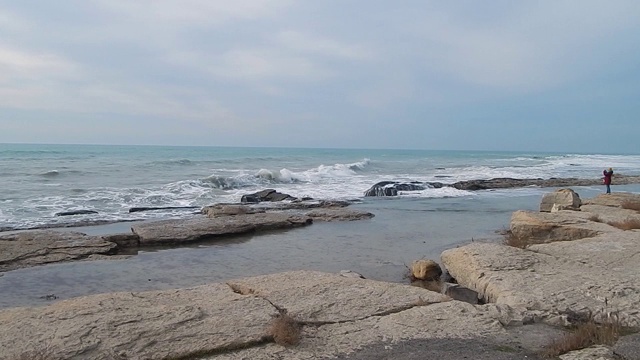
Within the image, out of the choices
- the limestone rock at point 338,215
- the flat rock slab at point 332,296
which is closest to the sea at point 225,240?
the limestone rock at point 338,215

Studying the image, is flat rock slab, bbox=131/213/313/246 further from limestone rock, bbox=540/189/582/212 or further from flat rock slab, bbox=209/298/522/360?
flat rock slab, bbox=209/298/522/360

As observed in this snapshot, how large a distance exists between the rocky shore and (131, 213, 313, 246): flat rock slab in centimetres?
616

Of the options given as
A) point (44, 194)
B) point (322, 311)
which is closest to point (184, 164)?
point (44, 194)

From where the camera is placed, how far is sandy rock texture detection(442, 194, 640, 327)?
19.3 ft

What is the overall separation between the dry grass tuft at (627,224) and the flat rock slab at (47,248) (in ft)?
37.6

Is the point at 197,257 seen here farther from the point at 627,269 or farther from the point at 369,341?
the point at 627,269

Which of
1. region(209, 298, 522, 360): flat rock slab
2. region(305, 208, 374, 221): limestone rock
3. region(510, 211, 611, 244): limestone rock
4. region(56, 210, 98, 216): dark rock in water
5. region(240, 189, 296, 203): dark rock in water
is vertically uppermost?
region(510, 211, 611, 244): limestone rock

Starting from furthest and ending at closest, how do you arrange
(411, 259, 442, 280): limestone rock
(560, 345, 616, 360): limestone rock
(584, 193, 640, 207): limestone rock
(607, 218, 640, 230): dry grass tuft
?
1. (584, 193, 640, 207): limestone rock
2. (607, 218, 640, 230): dry grass tuft
3. (411, 259, 442, 280): limestone rock
4. (560, 345, 616, 360): limestone rock

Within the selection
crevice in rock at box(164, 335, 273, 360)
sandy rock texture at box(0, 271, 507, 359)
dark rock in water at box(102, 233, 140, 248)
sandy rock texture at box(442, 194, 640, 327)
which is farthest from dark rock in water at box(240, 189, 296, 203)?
crevice in rock at box(164, 335, 273, 360)

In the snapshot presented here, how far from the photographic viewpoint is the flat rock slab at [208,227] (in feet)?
41.6

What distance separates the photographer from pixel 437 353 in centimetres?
466

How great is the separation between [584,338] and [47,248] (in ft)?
34.9

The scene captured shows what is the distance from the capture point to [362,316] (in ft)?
18.7

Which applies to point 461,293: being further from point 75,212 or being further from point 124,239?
point 75,212
